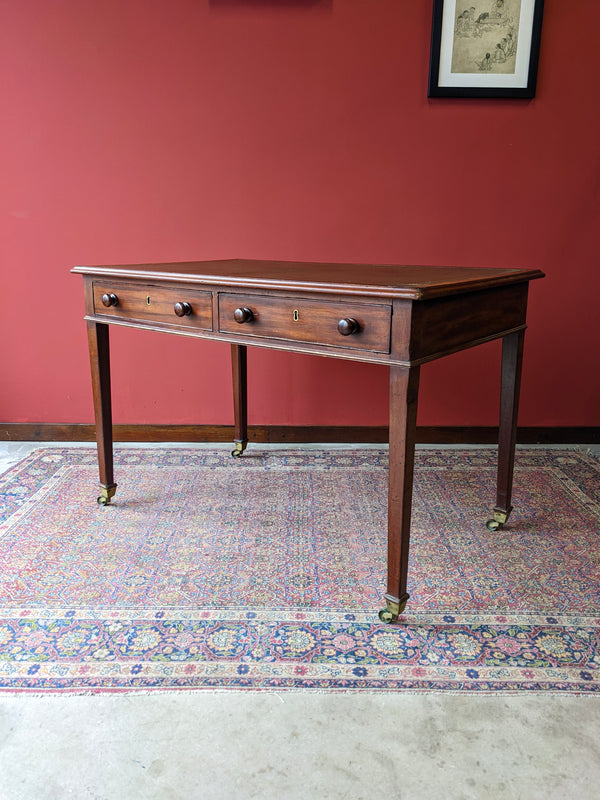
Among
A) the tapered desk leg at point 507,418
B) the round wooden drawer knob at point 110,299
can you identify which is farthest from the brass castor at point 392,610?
the round wooden drawer knob at point 110,299

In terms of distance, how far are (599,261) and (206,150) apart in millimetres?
1937

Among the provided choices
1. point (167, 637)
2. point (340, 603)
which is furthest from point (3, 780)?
point (340, 603)

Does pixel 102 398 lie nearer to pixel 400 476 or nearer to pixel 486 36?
pixel 400 476

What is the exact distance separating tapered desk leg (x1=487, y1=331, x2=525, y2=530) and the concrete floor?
0.88m

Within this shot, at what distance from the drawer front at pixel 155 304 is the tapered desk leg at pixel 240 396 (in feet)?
2.47

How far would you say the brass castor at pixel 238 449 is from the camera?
307 cm

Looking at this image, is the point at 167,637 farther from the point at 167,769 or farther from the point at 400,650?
the point at 400,650

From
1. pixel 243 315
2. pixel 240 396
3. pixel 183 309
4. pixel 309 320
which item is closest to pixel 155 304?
pixel 183 309

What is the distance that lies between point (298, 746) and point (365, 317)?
101 cm

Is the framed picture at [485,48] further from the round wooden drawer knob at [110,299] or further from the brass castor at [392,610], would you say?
the brass castor at [392,610]

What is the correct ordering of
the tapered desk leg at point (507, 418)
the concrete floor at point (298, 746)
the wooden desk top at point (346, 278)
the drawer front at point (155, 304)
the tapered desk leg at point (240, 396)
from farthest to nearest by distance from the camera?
the tapered desk leg at point (240, 396)
the tapered desk leg at point (507, 418)
the drawer front at point (155, 304)
the wooden desk top at point (346, 278)
the concrete floor at point (298, 746)

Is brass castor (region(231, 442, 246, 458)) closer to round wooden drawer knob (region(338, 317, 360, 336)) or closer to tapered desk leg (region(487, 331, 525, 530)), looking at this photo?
tapered desk leg (region(487, 331, 525, 530))

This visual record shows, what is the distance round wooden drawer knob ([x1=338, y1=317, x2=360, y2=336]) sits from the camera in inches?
64.9

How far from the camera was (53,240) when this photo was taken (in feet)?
10.1
